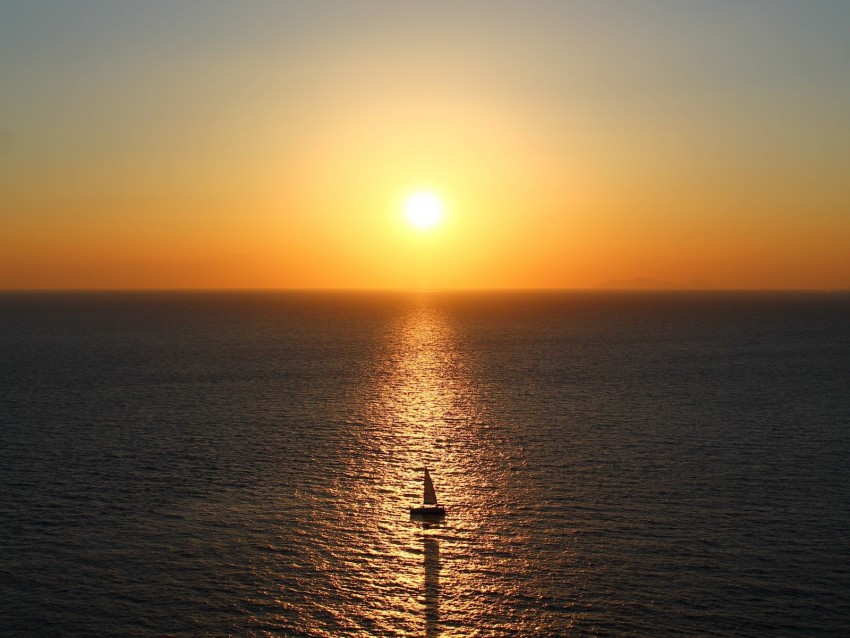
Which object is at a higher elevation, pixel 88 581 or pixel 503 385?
pixel 503 385

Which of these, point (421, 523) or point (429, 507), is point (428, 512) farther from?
point (421, 523)

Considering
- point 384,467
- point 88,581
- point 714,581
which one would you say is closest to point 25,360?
point 384,467

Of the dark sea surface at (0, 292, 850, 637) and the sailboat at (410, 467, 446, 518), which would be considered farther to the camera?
the sailboat at (410, 467, 446, 518)

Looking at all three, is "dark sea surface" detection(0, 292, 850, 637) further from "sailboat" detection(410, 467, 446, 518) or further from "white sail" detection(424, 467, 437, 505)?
"white sail" detection(424, 467, 437, 505)

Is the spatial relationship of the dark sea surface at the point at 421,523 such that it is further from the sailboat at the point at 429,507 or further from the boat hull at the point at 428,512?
the sailboat at the point at 429,507

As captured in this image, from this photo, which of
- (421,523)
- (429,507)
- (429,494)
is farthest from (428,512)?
(429,494)

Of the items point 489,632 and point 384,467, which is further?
point 384,467

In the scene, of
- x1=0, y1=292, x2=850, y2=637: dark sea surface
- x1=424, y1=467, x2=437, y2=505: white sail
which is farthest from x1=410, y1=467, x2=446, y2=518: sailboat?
x1=0, y1=292, x2=850, y2=637: dark sea surface

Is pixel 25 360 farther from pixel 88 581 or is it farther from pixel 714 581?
pixel 714 581

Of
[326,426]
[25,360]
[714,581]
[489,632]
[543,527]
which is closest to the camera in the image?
[489,632]
